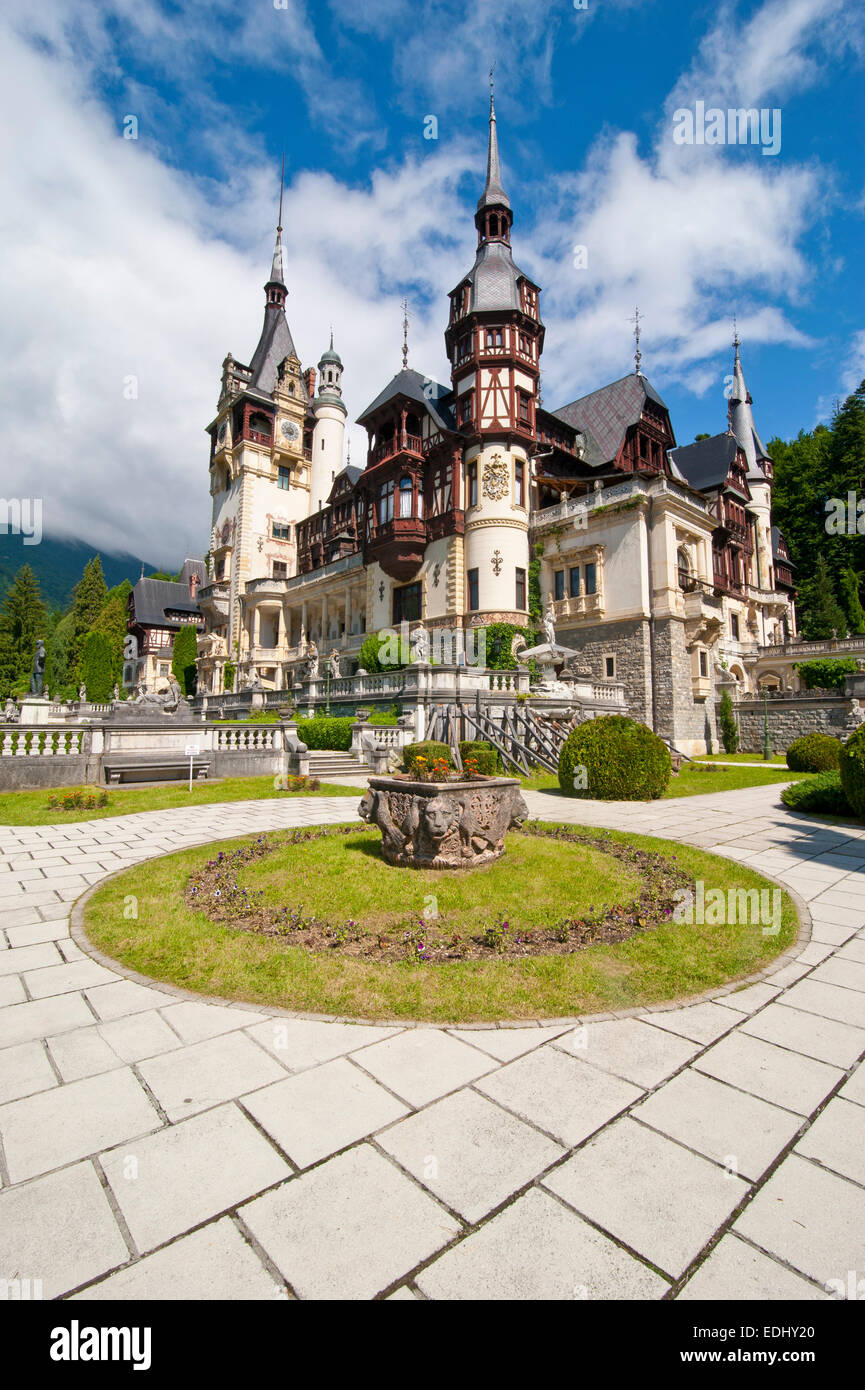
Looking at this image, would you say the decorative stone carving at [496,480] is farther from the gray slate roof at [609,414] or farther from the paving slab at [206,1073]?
the paving slab at [206,1073]

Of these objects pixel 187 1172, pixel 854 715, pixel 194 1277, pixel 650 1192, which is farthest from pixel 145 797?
pixel 854 715

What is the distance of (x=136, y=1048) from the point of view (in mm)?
3592

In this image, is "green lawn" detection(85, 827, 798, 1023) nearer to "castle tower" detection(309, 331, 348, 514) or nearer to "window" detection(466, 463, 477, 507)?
"window" detection(466, 463, 477, 507)

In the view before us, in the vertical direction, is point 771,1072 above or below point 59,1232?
below

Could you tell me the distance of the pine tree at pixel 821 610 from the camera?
44438mm

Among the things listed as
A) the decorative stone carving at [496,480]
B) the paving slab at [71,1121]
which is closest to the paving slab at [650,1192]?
the paving slab at [71,1121]

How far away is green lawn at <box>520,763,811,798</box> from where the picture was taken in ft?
54.5

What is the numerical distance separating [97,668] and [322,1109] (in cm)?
6037

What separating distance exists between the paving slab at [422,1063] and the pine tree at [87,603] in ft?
231

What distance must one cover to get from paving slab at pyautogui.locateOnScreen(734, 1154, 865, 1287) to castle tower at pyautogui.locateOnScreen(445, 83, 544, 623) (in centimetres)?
2809

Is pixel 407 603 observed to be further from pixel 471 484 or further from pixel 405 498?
pixel 471 484

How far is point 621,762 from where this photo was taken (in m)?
14.2

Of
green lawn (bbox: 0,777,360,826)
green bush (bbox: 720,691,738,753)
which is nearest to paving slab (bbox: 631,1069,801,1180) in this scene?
green lawn (bbox: 0,777,360,826)
